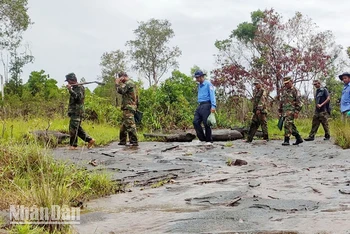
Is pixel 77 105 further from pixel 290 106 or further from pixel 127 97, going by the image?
pixel 290 106

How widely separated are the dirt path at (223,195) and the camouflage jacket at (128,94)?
1.68 metres

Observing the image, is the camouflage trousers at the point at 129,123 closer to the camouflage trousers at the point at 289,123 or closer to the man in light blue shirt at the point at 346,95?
the camouflage trousers at the point at 289,123

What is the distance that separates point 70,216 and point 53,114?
14.6 m

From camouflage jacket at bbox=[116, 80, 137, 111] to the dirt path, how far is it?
1.68m

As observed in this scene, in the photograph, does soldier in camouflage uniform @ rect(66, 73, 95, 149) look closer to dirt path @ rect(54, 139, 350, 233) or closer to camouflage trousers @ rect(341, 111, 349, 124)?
dirt path @ rect(54, 139, 350, 233)

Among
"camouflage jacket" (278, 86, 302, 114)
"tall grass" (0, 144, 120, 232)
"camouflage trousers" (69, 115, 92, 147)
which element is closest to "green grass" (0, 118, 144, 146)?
"camouflage trousers" (69, 115, 92, 147)

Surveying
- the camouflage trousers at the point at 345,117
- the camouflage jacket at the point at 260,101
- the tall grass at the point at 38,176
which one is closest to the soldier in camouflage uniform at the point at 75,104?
the tall grass at the point at 38,176

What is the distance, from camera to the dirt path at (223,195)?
404cm

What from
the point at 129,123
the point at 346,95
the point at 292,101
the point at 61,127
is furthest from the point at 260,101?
the point at 61,127

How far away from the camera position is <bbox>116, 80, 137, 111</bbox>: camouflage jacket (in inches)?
437

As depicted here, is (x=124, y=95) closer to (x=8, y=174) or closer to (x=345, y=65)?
(x=8, y=174)

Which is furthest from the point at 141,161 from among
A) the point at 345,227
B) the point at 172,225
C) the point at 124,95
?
the point at 345,227

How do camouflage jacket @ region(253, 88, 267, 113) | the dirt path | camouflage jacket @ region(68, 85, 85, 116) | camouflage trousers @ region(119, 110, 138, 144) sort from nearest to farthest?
the dirt path
camouflage jacket @ region(68, 85, 85, 116)
camouflage trousers @ region(119, 110, 138, 144)
camouflage jacket @ region(253, 88, 267, 113)

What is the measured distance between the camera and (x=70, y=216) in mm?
4023
